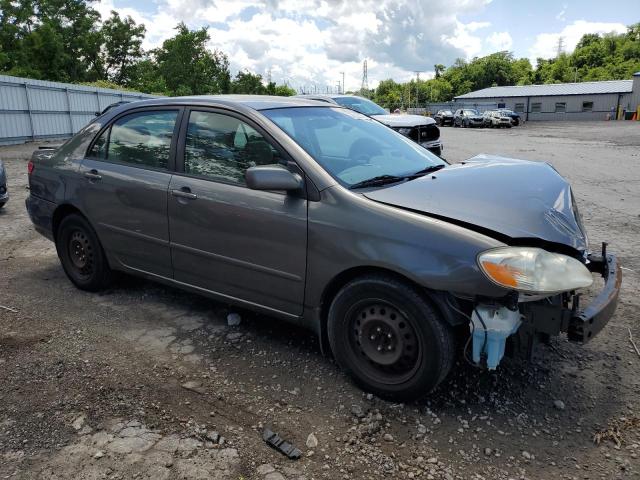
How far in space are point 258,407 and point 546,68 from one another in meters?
97.0

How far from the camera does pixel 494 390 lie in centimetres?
306

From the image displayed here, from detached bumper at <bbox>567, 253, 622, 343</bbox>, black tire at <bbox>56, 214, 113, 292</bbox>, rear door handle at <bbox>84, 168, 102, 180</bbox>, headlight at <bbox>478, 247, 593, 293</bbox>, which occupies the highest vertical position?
rear door handle at <bbox>84, 168, 102, 180</bbox>

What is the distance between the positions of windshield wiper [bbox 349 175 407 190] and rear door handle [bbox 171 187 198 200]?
1.16 metres

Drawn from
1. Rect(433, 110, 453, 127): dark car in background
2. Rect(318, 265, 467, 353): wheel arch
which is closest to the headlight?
Rect(318, 265, 467, 353): wheel arch

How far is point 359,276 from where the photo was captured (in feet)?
9.64

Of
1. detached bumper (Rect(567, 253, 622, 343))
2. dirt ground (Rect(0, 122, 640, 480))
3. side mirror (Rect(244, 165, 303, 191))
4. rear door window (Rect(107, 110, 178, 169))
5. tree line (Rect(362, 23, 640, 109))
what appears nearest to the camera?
dirt ground (Rect(0, 122, 640, 480))

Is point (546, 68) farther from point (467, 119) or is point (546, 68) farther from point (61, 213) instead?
point (61, 213)

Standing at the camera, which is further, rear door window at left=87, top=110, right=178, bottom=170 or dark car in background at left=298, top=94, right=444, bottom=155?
dark car in background at left=298, top=94, right=444, bottom=155

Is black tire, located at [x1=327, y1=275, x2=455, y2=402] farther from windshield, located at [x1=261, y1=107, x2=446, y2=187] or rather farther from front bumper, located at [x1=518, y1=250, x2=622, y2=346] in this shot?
windshield, located at [x1=261, y1=107, x2=446, y2=187]

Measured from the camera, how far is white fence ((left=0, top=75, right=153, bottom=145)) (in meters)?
18.4

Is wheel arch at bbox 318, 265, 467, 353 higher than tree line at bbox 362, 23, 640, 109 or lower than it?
lower

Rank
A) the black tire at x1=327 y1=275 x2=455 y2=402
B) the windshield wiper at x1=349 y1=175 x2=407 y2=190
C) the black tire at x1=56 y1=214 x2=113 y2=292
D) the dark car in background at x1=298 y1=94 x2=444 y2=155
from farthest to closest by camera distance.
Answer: the dark car in background at x1=298 y1=94 x2=444 y2=155
the black tire at x1=56 y1=214 x2=113 y2=292
the windshield wiper at x1=349 y1=175 x2=407 y2=190
the black tire at x1=327 y1=275 x2=455 y2=402

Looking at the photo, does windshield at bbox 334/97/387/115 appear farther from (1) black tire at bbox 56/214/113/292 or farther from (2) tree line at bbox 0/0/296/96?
(2) tree line at bbox 0/0/296/96

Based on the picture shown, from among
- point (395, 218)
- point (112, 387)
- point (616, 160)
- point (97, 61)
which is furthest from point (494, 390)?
point (97, 61)
